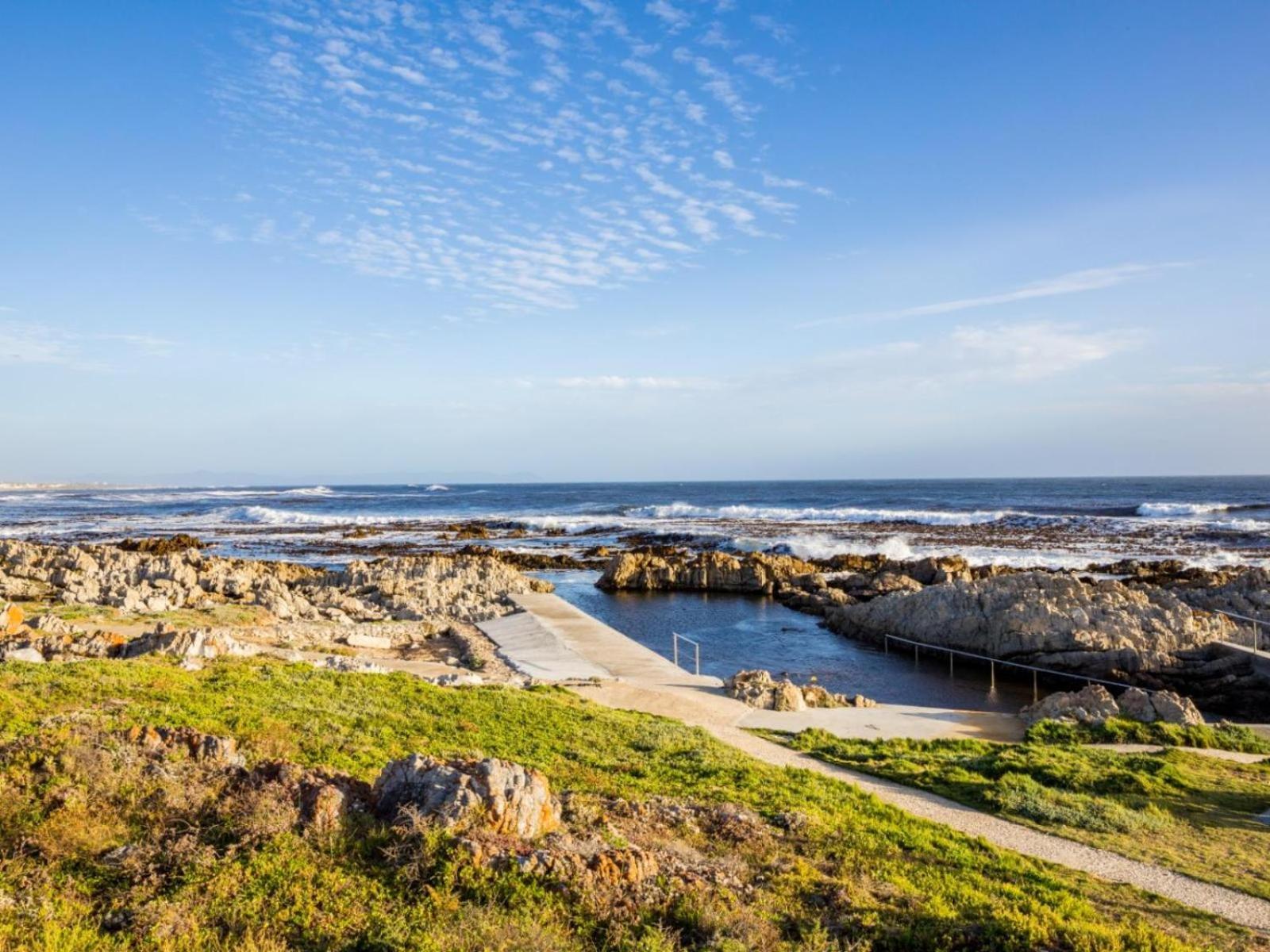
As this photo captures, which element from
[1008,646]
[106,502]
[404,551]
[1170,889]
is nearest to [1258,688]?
[1008,646]

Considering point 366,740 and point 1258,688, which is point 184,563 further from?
point 1258,688

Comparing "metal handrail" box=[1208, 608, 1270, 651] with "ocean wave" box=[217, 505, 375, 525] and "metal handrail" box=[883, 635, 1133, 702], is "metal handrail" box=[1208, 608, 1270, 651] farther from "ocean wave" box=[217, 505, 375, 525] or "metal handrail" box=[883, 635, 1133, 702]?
"ocean wave" box=[217, 505, 375, 525]

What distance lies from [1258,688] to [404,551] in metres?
50.6

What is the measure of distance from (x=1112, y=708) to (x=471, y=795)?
16158mm

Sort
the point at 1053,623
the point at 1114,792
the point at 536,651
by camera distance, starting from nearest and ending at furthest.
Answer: the point at 1114,792, the point at 536,651, the point at 1053,623

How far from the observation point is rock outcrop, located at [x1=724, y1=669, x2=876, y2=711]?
18188mm

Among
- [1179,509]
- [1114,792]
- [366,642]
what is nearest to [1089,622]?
[1114,792]

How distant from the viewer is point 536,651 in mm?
24172

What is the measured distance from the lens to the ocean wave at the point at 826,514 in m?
77.9

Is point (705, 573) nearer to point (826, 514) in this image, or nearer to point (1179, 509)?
point (826, 514)

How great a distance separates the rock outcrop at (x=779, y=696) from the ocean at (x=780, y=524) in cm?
3284

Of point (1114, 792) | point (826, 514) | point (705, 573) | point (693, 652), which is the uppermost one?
point (826, 514)

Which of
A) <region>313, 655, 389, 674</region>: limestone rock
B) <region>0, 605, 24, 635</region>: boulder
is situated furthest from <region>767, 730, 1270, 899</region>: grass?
<region>0, 605, 24, 635</region>: boulder

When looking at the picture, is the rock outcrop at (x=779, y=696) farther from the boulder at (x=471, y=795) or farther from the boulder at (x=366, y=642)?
the boulder at (x=366, y=642)
